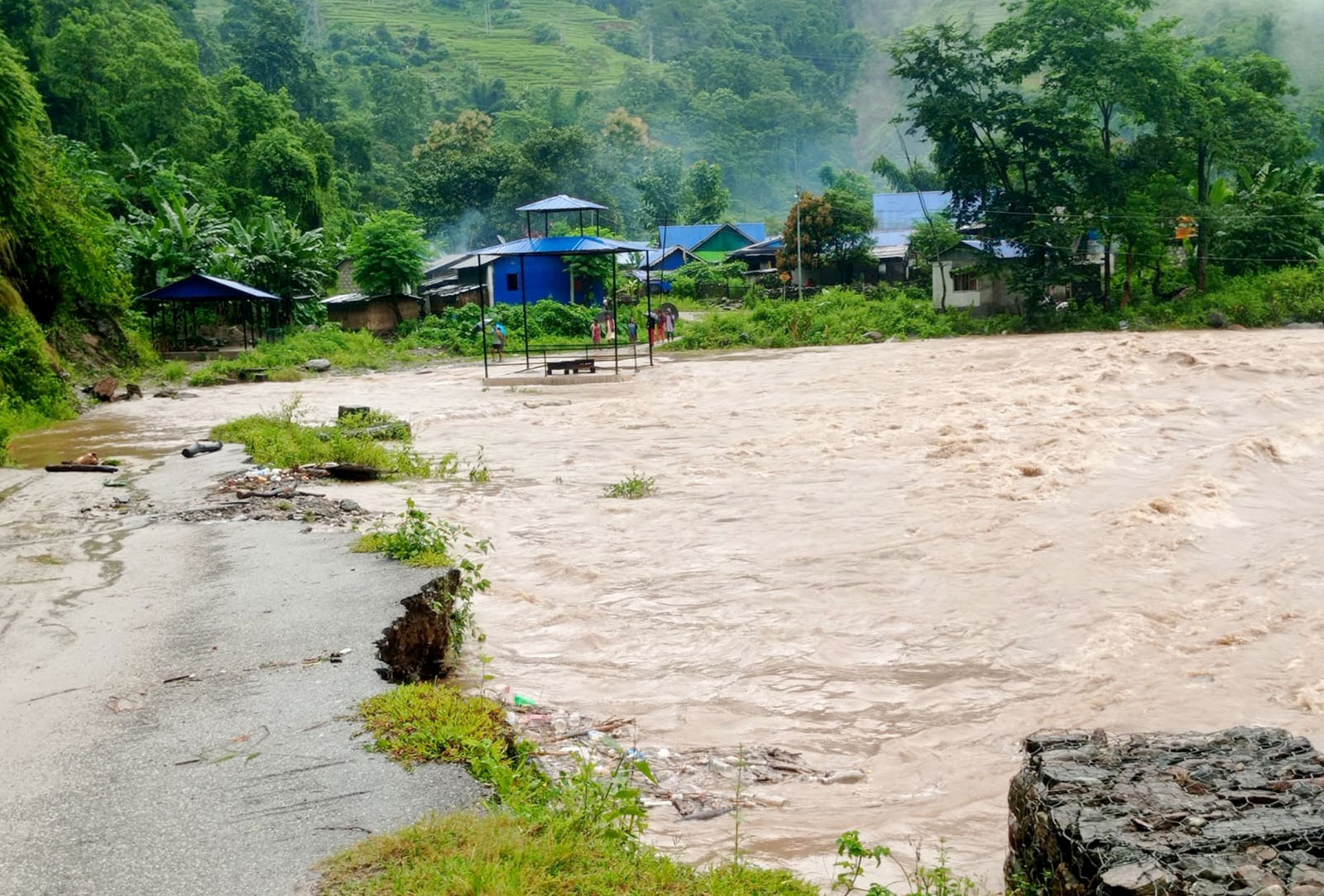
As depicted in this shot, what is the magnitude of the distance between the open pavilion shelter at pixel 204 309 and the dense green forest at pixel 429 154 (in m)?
0.95

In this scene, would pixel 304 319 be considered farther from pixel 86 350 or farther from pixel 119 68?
pixel 119 68

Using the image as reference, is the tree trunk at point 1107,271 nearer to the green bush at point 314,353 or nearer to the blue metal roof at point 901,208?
the green bush at point 314,353

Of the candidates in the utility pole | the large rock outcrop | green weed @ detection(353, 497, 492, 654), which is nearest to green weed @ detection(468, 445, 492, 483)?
green weed @ detection(353, 497, 492, 654)

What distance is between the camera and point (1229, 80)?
41656mm

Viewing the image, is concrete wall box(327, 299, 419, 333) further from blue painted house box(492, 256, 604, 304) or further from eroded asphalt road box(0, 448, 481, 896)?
eroded asphalt road box(0, 448, 481, 896)

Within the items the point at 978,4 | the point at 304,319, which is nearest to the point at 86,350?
the point at 304,319

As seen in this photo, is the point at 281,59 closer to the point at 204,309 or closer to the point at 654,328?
the point at 204,309

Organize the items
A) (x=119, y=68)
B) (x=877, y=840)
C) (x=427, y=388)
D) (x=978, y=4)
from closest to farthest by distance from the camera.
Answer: (x=877, y=840) → (x=427, y=388) → (x=119, y=68) → (x=978, y=4)

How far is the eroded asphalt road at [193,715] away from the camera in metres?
4.53

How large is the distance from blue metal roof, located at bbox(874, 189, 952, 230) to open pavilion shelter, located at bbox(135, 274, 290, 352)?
36.5 metres

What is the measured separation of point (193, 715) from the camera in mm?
6145

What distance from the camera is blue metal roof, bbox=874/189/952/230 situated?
6619 centimetres

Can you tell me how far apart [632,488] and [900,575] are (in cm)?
472

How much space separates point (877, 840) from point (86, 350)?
2897cm
